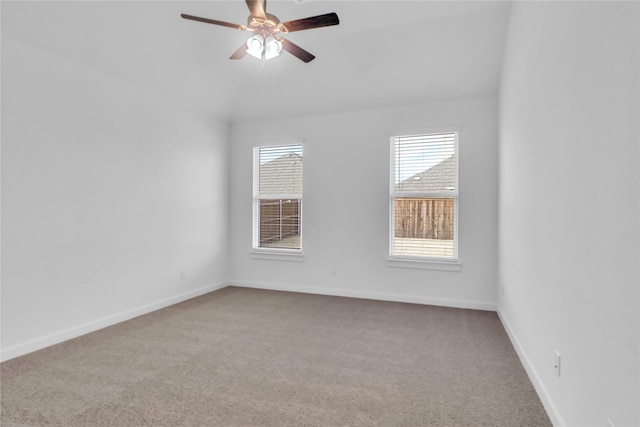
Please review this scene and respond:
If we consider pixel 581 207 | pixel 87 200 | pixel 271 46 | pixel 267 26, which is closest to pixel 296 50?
pixel 271 46

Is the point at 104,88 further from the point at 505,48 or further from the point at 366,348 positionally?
the point at 505,48

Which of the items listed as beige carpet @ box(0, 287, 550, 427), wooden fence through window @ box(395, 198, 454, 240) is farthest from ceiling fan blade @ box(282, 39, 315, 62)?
beige carpet @ box(0, 287, 550, 427)

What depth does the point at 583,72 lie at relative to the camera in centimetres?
149

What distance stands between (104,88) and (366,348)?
351 cm

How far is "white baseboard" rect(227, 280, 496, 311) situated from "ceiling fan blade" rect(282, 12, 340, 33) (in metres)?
3.27

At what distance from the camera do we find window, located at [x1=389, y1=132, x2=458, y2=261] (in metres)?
4.27

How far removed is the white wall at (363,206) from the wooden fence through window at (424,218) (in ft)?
0.51

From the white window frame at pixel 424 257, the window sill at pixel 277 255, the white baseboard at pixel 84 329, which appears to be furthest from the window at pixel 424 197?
the white baseboard at pixel 84 329

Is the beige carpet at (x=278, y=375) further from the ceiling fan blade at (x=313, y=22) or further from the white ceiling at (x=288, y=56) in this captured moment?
the white ceiling at (x=288, y=56)

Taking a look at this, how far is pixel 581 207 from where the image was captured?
150 cm

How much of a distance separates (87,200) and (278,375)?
96.3 inches

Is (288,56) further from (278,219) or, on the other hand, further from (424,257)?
(424,257)

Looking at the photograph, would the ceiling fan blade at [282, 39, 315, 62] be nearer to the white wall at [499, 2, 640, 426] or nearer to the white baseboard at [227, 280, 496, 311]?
the white wall at [499, 2, 640, 426]

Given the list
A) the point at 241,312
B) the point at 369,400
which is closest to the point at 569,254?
the point at 369,400
